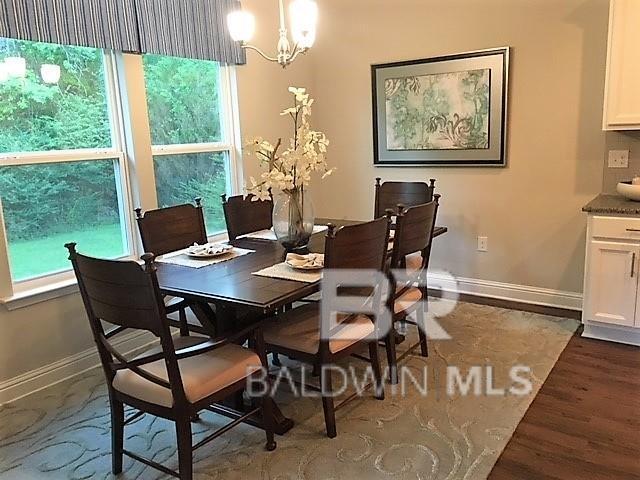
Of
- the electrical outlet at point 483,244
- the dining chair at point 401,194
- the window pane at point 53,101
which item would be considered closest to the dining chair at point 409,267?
the dining chair at point 401,194

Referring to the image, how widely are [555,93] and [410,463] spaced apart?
281 cm

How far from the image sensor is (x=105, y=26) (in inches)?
122

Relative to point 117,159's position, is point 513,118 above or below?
above

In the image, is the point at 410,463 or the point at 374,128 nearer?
the point at 410,463

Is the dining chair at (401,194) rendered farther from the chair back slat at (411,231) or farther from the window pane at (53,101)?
the window pane at (53,101)

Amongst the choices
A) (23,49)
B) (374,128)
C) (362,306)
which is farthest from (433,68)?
(23,49)

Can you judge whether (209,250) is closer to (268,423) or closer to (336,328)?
(336,328)

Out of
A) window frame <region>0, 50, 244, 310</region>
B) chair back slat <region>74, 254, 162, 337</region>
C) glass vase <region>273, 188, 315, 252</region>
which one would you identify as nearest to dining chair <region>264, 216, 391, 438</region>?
glass vase <region>273, 188, 315, 252</region>

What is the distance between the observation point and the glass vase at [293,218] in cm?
281

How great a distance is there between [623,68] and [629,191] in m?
0.75

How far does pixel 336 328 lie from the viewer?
2461 mm

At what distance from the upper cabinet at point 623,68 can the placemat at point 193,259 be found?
2391mm

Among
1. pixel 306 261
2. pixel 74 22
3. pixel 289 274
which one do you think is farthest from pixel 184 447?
pixel 74 22

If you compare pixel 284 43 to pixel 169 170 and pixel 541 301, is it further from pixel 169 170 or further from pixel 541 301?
pixel 541 301
